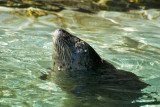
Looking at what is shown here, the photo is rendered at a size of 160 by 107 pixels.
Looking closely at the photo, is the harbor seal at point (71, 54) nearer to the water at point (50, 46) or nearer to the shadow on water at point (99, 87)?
the shadow on water at point (99, 87)

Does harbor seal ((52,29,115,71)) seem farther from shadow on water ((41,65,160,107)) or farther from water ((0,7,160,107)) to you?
water ((0,7,160,107))

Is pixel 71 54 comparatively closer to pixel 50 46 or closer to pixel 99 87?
pixel 99 87

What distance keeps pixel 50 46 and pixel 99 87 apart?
2.59 m

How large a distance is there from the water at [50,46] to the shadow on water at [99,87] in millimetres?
46

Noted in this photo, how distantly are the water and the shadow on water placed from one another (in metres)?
0.05

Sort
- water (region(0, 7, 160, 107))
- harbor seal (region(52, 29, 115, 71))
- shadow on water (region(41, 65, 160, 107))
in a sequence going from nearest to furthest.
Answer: shadow on water (region(41, 65, 160, 107))
water (region(0, 7, 160, 107))
harbor seal (region(52, 29, 115, 71))

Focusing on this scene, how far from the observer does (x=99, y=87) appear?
13.5ft

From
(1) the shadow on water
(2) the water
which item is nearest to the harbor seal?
(1) the shadow on water

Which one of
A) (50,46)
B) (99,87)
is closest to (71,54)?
(99,87)

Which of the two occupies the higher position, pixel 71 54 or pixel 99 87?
pixel 71 54

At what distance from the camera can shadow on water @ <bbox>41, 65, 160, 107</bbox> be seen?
377cm

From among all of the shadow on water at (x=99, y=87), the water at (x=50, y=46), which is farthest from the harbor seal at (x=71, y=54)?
the water at (x=50, y=46)

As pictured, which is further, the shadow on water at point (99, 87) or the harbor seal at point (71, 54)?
the harbor seal at point (71, 54)

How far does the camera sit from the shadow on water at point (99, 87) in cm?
377
